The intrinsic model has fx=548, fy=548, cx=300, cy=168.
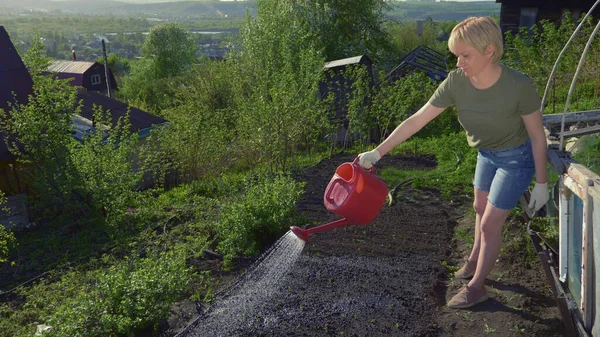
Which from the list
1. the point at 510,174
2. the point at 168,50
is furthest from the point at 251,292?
the point at 168,50

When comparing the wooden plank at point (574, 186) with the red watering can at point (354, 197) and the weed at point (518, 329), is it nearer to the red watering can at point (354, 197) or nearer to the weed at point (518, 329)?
the weed at point (518, 329)

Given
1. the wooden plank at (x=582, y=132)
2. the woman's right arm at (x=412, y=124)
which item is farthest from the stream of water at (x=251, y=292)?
the wooden plank at (x=582, y=132)

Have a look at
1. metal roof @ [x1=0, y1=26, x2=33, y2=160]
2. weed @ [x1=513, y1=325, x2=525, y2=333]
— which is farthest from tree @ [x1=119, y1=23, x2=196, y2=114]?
weed @ [x1=513, y1=325, x2=525, y2=333]

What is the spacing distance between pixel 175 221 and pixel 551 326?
4.40 meters

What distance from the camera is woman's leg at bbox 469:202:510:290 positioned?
3.03 meters

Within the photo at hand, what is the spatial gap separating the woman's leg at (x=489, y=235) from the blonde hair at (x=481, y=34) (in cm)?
85

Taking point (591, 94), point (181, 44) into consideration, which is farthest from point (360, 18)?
point (181, 44)

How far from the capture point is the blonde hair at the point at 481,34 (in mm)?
2668

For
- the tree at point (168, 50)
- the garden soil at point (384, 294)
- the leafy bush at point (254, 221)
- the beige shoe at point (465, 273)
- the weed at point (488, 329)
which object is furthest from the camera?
the tree at point (168, 50)

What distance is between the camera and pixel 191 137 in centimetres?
888

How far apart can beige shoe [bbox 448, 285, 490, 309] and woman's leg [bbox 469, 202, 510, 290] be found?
0.11 m

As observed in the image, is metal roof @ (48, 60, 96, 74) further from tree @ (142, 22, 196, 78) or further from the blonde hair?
the blonde hair

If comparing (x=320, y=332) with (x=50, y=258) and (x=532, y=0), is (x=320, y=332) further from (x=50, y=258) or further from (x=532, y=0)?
(x=532, y=0)

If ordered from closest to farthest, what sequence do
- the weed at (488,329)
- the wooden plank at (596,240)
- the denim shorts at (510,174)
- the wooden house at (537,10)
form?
1. the wooden plank at (596,240)
2. the denim shorts at (510,174)
3. the weed at (488,329)
4. the wooden house at (537,10)
